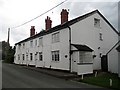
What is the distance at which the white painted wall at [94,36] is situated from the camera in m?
24.5

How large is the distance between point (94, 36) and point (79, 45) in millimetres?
4084

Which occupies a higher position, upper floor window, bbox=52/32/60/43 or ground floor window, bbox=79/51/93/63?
upper floor window, bbox=52/32/60/43

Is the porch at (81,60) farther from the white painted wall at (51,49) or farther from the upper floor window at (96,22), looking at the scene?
the upper floor window at (96,22)

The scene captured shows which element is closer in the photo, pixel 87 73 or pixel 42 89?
pixel 42 89

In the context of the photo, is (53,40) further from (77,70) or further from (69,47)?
(77,70)

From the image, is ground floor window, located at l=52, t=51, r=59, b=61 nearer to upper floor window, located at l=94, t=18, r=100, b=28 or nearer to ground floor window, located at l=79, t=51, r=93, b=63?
ground floor window, located at l=79, t=51, r=93, b=63

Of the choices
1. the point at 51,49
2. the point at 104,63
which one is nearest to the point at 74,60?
the point at 51,49

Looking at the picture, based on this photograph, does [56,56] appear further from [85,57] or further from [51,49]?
[85,57]

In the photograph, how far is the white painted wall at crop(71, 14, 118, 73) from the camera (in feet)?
80.5

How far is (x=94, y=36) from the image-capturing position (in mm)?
27250

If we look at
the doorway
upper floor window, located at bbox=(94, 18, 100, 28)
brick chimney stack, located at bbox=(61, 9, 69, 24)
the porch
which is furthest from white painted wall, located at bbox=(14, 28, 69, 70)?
the doorway

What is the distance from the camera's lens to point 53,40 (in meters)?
27.7

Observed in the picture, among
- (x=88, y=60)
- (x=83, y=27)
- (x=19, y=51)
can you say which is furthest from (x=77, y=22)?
(x=19, y=51)

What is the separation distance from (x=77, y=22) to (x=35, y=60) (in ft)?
41.1
